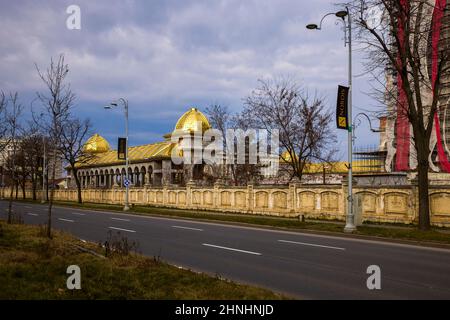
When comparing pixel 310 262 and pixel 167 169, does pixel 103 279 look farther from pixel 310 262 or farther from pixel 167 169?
pixel 167 169

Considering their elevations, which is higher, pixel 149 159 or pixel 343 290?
pixel 149 159

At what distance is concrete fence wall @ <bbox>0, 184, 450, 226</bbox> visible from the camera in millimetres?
22391

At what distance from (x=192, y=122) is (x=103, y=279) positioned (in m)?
64.0

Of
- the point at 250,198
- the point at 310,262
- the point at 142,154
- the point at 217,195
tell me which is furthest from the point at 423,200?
the point at 142,154

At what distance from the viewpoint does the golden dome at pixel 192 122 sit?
71.1 meters

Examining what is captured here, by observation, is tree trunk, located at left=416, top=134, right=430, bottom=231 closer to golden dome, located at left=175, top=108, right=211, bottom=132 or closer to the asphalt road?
the asphalt road

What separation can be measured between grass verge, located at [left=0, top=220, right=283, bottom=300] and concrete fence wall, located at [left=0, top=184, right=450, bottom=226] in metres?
14.1

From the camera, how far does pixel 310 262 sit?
11367 mm

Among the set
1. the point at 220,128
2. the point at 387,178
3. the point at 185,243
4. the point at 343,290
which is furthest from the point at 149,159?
the point at 343,290
